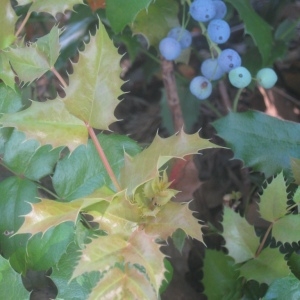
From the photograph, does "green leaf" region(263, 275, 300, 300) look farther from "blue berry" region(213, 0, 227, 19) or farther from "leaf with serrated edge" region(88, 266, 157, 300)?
"blue berry" region(213, 0, 227, 19)

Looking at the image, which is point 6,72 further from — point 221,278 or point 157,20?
point 221,278

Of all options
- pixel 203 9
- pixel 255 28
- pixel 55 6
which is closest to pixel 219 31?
pixel 203 9

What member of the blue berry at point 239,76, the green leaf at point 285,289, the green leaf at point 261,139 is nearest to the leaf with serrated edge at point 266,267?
the green leaf at point 285,289

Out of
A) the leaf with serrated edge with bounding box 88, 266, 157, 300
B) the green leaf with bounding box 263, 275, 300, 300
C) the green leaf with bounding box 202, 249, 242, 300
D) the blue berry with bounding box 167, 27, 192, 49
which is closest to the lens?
the leaf with serrated edge with bounding box 88, 266, 157, 300

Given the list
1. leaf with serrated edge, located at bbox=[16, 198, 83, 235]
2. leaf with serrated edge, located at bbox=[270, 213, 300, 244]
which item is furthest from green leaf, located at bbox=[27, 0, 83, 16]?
leaf with serrated edge, located at bbox=[270, 213, 300, 244]

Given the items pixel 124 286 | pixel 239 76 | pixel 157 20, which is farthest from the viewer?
pixel 157 20

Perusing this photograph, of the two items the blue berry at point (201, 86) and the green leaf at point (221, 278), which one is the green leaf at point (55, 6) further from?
the green leaf at point (221, 278)

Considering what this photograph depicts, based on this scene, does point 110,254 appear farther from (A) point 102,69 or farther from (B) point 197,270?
(B) point 197,270
